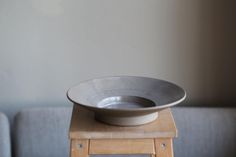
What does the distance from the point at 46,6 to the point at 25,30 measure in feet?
0.46

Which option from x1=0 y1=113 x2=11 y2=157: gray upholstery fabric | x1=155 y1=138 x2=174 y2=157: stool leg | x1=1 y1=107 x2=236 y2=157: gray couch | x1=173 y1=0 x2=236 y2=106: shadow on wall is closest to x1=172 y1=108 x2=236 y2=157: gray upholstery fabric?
x1=1 y1=107 x2=236 y2=157: gray couch

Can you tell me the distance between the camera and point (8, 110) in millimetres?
1798

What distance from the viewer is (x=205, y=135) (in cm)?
168

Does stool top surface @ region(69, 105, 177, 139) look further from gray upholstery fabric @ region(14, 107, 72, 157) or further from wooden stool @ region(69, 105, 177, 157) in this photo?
gray upholstery fabric @ region(14, 107, 72, 157)

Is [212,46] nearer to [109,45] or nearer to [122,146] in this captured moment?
[109,45]

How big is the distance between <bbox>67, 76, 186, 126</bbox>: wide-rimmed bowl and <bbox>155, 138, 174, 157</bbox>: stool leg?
7 centimetres

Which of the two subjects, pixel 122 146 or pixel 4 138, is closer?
pixel 122 146

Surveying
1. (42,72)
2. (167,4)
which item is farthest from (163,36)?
(42,72)

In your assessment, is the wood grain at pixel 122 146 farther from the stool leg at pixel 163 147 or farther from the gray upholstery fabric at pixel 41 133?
the gray upholstery fabric at pixel 41 133

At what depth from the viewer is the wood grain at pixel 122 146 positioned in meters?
1.11

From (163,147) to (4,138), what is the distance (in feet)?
2.58

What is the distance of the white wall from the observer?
169 centimetres

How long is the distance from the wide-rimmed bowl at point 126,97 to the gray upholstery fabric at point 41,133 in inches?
18.2

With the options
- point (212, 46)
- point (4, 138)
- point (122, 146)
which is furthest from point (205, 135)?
point (4, 138)
